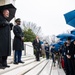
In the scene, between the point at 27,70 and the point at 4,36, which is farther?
the point at 27,70

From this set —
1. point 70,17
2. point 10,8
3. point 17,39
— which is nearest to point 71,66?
point 70,17

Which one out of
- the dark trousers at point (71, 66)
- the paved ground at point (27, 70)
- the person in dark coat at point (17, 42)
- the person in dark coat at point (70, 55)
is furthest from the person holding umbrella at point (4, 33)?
the person in dark coat at point (17, 42)

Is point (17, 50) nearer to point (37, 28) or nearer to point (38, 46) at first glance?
point (38, 46)

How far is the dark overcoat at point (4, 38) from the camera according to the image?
5.86m

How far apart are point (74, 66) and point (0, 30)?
9.82 ft

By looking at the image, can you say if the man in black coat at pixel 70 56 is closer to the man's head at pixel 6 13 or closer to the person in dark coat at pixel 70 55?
the person in dark coat at pixel 70 55

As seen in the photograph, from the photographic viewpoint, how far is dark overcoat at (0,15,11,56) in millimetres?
5856

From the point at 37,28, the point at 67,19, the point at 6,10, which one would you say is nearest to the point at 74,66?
the point at 67,19

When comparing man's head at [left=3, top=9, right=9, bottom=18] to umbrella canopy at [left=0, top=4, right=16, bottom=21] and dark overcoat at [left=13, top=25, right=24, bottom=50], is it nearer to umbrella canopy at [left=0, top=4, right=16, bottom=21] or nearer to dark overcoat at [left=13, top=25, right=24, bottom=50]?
umbrella canopy at [left=0, top=4, right=16, bottom=21]

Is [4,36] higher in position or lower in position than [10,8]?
lower

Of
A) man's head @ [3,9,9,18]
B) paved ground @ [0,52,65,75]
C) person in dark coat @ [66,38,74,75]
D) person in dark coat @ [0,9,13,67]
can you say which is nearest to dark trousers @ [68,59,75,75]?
person in dark coat @ [66,38,74,75]

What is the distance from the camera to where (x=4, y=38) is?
593 cm

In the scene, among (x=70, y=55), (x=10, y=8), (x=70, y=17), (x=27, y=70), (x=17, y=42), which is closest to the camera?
(x=10, y=8)

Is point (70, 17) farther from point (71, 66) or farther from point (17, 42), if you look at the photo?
point (17, 42)
